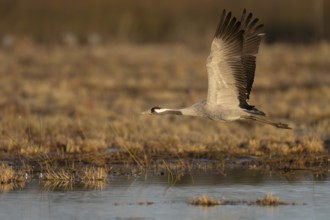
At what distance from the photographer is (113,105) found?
17.1 meters

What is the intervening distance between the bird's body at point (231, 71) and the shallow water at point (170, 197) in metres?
0.74

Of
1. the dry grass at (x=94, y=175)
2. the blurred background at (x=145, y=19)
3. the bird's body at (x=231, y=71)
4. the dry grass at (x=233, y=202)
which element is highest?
the blurred background at (x=145, y=19)

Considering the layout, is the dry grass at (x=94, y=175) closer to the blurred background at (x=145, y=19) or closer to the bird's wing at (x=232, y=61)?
the bird's wing at (x=232, y=61)

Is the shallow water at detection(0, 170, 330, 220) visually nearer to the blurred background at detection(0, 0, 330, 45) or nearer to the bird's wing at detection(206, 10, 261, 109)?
the bird's wing at detection(206, 10, 261, 109)

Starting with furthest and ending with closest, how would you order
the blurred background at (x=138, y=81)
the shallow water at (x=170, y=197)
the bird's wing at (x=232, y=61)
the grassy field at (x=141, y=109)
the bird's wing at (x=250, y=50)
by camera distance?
the blurred background at (x=138, y=81)
the grassy field at (x=141, y=109)
the bird's wing at (x=250, y=50)
the bird's wing at (x=232, y=61)
the shallow water at (x=170, y=197)

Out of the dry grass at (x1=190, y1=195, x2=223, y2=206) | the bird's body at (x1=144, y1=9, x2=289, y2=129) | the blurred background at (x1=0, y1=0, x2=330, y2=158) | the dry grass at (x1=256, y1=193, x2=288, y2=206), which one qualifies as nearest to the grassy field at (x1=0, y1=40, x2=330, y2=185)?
the blurred background at (x1=0, y1=0, x2=330, y2=158)

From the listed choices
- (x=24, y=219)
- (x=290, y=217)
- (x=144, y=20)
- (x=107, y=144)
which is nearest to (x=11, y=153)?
(x=107, y=144)

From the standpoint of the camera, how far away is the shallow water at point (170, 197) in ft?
26.1

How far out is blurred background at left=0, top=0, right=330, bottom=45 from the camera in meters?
32.5

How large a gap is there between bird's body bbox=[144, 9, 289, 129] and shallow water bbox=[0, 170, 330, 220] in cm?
74

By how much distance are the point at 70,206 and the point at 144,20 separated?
104 feet

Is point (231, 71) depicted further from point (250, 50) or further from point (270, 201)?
point (270, 201)

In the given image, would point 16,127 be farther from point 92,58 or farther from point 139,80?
point 92,58

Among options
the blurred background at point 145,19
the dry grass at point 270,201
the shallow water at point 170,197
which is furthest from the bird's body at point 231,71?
the blurred background at point 145,19
